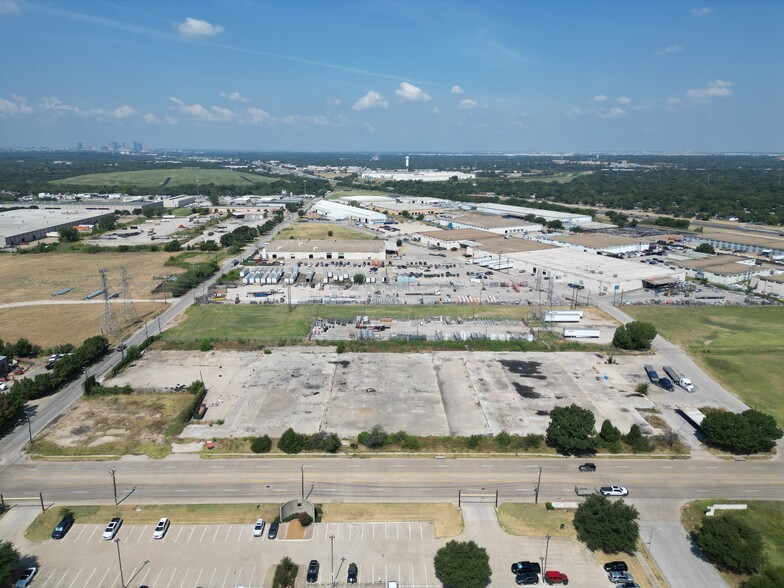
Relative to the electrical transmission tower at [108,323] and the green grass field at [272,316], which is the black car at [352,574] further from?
the electrical transmission tower at [108,323]

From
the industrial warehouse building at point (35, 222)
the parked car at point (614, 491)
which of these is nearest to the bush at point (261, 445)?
the parked car at point (614, 491)

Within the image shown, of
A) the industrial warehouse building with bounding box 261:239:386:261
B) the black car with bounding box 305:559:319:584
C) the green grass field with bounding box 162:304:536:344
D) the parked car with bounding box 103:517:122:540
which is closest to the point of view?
the black car with bounding box 305:559:319:584

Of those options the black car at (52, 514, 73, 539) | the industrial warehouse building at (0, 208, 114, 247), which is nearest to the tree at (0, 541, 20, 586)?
the black car at (52, 514, 73, 539)

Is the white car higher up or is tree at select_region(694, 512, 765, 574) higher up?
tree at select_region(694, 512, 765, 574)

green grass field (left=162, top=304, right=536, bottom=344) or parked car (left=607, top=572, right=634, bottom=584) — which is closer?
parked car (left=607, top=572, right=634, bottom=584)

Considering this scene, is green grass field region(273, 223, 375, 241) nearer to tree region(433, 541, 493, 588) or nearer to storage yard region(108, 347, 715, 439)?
storage yard region(108, 347, 715, 439)

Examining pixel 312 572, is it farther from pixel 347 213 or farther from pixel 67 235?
pixel 347 213

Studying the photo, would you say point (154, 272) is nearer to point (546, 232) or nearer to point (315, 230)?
point (315, 230)
